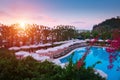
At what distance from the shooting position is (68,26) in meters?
39.6

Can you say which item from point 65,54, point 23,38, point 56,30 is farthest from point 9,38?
point 65,54

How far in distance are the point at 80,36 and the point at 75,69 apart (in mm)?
32673

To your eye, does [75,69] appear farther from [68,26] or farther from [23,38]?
[68,26]

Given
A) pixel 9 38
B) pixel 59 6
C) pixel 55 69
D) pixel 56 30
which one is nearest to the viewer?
pixel 55 69

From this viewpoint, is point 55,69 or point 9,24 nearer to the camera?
point 55,69

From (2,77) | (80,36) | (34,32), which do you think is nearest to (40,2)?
(2,77)

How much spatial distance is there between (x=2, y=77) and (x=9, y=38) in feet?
80.3

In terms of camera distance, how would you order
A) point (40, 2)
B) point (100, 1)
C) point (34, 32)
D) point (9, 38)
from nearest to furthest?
point (100, 1)
point (40, 2)
point (9, 38)
point (34, 32)

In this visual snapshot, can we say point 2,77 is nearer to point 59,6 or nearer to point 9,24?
point 59,6

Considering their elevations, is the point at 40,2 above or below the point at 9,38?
above

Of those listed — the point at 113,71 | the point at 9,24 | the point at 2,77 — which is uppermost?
the point at 9,24

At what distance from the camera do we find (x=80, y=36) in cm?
3881

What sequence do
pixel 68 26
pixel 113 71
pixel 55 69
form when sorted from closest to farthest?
pixel 55 69, pixel 113 71, pixel 68 26

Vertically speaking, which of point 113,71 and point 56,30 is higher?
point 56,30
